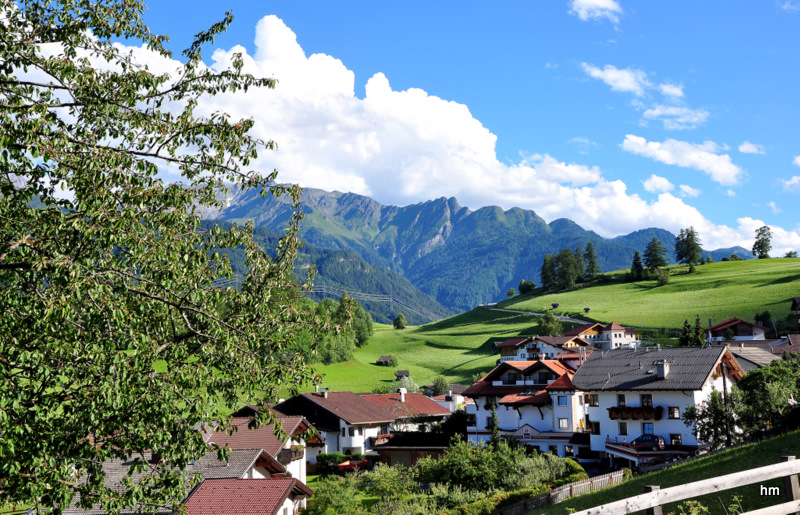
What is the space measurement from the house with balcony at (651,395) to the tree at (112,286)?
156 ft

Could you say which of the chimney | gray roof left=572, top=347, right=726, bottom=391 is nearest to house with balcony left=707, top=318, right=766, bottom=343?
gray roof left=572, top=347, right=726, bottom=391

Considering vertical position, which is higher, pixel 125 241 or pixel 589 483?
pixel 125 241

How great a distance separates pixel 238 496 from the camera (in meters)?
33.7

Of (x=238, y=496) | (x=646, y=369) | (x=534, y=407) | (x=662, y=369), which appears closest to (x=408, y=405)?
(x=534, y=407)

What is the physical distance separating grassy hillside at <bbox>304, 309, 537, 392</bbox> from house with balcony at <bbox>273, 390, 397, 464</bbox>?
29.1 m

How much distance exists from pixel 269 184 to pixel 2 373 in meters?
6.06

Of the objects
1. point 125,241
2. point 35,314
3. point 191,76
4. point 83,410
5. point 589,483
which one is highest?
point 191,76

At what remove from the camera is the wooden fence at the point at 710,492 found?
22.9 feet

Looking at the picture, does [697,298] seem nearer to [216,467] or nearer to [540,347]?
[540,347]

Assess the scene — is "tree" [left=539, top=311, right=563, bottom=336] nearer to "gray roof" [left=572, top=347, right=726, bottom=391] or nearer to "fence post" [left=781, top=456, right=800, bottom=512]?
"gray roof" [left=572, top=347, right=726, bottom=391]

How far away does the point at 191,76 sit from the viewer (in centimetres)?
1359

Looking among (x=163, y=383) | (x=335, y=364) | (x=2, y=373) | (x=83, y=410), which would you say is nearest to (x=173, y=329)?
(x=163, y=383)

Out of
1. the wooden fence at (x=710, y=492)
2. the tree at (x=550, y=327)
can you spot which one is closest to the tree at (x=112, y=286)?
the wooden fence at (x=710, y=492)

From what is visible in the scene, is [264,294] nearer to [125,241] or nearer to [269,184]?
[269,184]
